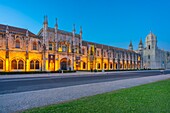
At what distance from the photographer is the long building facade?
36.2 metres

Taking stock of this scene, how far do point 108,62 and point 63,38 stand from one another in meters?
26.3

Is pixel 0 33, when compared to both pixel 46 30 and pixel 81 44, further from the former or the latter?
pixel 81 44

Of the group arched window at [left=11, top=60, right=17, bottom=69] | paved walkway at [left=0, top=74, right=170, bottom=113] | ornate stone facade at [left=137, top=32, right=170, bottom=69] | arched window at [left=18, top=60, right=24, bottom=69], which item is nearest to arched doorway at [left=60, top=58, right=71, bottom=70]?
arched window at [left=18, top=60, right=24, bottom=69]

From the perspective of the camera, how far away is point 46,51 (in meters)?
42.8

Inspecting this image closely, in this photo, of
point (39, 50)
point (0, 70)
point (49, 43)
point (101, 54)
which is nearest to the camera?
point (0, 70)

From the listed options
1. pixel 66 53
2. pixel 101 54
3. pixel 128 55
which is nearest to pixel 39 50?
pixel 66 53

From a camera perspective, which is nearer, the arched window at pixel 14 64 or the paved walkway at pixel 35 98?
the paved walkway at pixel 35 98

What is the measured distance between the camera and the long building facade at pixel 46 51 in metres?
36.2

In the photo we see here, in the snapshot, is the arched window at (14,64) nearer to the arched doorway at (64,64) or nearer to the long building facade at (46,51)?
the long building facade at (46,51)

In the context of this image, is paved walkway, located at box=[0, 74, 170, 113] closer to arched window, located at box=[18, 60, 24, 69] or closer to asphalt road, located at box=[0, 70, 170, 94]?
asphalt road, located at box=[0, 70, 170, 94]

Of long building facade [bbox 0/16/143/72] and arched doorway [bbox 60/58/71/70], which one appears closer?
long building facade [bbox 0/16/143/72]

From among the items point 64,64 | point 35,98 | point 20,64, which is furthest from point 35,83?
point 64,64

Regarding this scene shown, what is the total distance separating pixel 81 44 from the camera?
179 feet

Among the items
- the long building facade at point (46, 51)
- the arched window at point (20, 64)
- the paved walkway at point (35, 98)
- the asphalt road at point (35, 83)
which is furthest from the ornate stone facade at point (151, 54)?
the paved walkway at point (35, 98)
